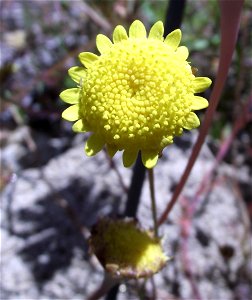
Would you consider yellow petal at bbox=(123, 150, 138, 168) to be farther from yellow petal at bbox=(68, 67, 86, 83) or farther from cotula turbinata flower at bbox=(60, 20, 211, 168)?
yellow petal at bbox=(68, 67, 86, 83)

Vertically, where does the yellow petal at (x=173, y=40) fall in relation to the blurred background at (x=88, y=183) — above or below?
above

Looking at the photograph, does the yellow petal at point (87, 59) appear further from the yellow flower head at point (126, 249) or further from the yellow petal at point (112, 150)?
the yellow flower head at point (126, 249)

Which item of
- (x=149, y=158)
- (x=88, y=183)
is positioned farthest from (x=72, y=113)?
(x=88, y=183)

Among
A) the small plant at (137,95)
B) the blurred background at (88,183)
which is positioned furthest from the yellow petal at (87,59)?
the blurred background at (88,183)

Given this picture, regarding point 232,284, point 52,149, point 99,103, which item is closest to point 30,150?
point 52,149

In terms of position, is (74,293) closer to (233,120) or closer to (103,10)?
(233,120)

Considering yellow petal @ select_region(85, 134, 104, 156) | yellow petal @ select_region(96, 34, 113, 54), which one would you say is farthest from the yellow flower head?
A: yellow petal @ select_region(96, 34, 113, 54)

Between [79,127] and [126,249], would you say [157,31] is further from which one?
[126,249]
